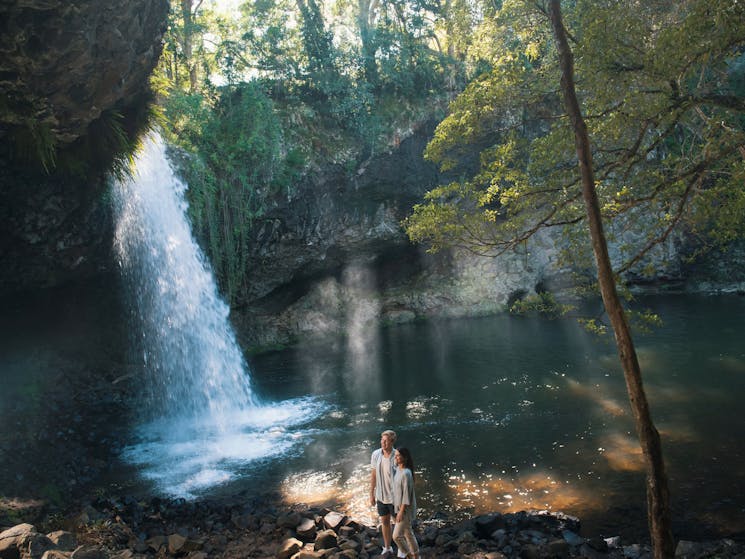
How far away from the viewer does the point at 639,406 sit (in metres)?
5.21

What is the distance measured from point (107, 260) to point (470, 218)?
1172 cm

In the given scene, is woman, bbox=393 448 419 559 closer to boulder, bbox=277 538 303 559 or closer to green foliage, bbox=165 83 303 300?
boulder, bbox=277 538 303 559

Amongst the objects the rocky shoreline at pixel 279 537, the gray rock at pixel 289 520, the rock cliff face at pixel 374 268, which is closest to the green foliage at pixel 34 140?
the rocky shoreline at pixel 279 537

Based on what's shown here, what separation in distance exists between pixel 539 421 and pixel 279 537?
261 inches

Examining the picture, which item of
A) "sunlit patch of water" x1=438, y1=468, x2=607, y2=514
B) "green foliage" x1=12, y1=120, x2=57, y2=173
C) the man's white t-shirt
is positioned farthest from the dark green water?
"green foliage" x1=12, y1=120, x2=57, y2=173

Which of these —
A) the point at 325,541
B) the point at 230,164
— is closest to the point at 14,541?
the point at 325,541

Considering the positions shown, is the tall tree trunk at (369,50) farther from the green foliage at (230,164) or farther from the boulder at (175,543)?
the boulder at (175,543)

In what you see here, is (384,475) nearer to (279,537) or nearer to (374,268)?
(279,537)

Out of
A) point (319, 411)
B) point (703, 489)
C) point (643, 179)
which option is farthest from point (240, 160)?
point (703, 489)

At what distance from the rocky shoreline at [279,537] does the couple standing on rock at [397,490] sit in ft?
2.12

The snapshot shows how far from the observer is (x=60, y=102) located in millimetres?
9914

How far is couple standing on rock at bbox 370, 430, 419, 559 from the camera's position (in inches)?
213

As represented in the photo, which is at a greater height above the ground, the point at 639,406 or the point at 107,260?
the point at 107,260

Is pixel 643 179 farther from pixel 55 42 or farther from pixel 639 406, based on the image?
pixel 55 42
